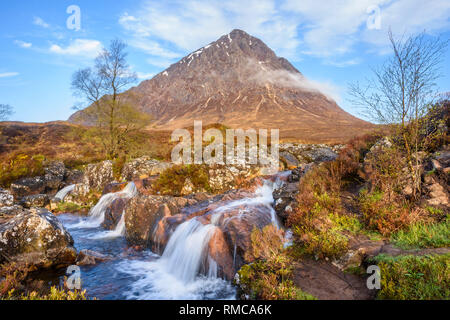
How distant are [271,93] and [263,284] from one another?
163049 mm

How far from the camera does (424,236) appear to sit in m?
5.38

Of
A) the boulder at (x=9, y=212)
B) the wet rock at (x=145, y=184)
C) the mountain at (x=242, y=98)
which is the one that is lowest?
the boulder at (x=9, y=212)

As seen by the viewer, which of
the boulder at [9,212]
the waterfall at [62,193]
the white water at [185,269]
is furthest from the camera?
the waterfall at [62,193]

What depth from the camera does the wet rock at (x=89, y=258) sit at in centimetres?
741

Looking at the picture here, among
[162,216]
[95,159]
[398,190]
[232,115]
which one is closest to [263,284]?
[162,216]

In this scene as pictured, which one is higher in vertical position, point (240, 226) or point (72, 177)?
point (72, 177)

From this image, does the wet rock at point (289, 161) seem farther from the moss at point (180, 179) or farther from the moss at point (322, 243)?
the moss at point (322, 243)

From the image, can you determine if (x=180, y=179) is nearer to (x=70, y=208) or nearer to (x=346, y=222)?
(x=70, y=208)

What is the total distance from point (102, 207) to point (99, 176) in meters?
4.16

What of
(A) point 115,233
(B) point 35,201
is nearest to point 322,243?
(A) point 115,233

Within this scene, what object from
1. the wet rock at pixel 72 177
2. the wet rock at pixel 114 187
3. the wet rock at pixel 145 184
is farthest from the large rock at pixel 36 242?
the wet rock at pixel 72 177

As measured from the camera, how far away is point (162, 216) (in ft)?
29.7

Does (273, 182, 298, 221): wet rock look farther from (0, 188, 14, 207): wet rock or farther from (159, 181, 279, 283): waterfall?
(0, 188, 14, 207): wet rock

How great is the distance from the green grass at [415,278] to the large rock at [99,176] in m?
16.7
